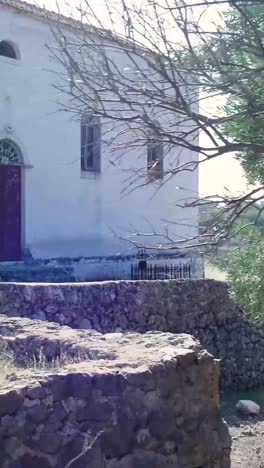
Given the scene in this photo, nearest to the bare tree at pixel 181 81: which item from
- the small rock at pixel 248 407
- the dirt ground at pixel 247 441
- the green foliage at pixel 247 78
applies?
the green foliage at pixel 247 78

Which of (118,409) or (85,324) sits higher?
(118,409)

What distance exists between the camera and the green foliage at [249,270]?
22.6 feet

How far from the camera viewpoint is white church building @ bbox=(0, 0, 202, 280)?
57.0 feet

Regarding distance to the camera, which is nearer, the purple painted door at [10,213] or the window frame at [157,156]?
the window frame at [157,156]

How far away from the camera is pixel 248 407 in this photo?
11688mm

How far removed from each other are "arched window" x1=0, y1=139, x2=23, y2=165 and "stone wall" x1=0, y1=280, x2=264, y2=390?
6140 millimetres

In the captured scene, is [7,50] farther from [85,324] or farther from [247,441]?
[247,441]

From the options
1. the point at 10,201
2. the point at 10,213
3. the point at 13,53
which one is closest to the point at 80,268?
the point at 10,213

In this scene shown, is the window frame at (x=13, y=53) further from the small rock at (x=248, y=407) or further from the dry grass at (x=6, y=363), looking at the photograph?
the dry grass at (x=6, y=363)

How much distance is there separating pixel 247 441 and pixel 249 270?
11.8ft

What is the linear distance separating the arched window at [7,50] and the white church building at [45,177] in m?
0.01

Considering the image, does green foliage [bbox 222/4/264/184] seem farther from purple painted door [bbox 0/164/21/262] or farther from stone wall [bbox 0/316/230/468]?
purple painted door [bbox 0/164/21/262]

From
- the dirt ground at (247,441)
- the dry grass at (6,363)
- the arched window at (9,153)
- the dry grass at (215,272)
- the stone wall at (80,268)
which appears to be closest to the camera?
the dry grass at (6,363)

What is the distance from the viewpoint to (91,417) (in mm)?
4219
